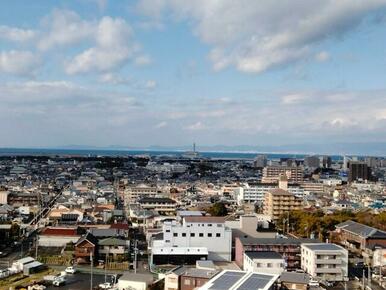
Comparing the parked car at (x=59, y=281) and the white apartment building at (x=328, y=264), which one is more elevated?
the white apartment building at (x=328, y=264)

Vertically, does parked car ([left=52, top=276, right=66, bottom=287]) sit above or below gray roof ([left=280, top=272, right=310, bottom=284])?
below

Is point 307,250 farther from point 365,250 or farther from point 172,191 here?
point 172,191

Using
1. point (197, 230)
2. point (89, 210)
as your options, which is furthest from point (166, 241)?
point (89, 210)

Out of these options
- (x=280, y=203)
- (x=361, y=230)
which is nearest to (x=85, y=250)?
(x=361, y=230)

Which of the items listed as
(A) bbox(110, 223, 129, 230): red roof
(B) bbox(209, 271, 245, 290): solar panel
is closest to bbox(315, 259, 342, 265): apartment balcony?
(B) bbox(209, 271, 245, 290): solar panel

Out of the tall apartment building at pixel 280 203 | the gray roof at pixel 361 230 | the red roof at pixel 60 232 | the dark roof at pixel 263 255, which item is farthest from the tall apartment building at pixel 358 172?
→ the dark roof at pixel 263 255

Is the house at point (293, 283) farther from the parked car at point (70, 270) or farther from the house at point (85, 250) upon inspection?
the house at point (85, 250)

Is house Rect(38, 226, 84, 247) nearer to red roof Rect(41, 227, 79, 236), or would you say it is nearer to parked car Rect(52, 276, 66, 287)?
red roof Rect(41, 227, 79, 236)

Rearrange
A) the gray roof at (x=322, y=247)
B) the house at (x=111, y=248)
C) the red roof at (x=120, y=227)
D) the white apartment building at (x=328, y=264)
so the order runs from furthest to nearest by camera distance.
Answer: the red roof at (x=120, y=227) → the house at (x=111, y=248) → the gray roof at (x=322, y=247) → the white apartment building at (x=328, y=264)
